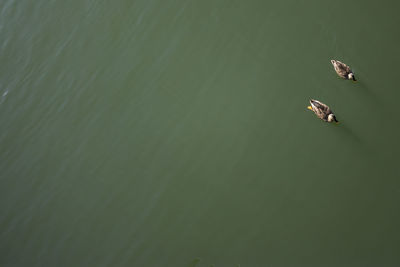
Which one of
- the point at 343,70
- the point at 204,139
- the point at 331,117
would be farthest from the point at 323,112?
the point at 204,139

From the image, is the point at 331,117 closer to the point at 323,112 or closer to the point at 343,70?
the point at 323,112

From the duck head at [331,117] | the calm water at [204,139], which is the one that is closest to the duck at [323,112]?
the duck head at [331,117]

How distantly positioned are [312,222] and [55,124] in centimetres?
375

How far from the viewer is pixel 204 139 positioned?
5.26 meters

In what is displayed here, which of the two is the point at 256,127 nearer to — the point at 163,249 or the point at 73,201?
A: the point at 163,249

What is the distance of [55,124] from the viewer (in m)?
5.93

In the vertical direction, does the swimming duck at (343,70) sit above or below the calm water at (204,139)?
above

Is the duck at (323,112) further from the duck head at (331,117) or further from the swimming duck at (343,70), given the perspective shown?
the swimming duck at (343,70)

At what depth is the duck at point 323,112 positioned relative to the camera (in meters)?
4.83

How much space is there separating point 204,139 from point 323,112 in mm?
1484

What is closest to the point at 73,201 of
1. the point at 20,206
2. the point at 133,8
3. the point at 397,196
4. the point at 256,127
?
the point at 20,206

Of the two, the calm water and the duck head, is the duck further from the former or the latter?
the calm water

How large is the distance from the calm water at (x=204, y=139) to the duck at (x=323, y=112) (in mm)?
112

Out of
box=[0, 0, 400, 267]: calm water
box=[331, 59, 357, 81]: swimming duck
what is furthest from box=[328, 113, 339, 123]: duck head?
box=[331, 59, 357, 81]: swimming duck
